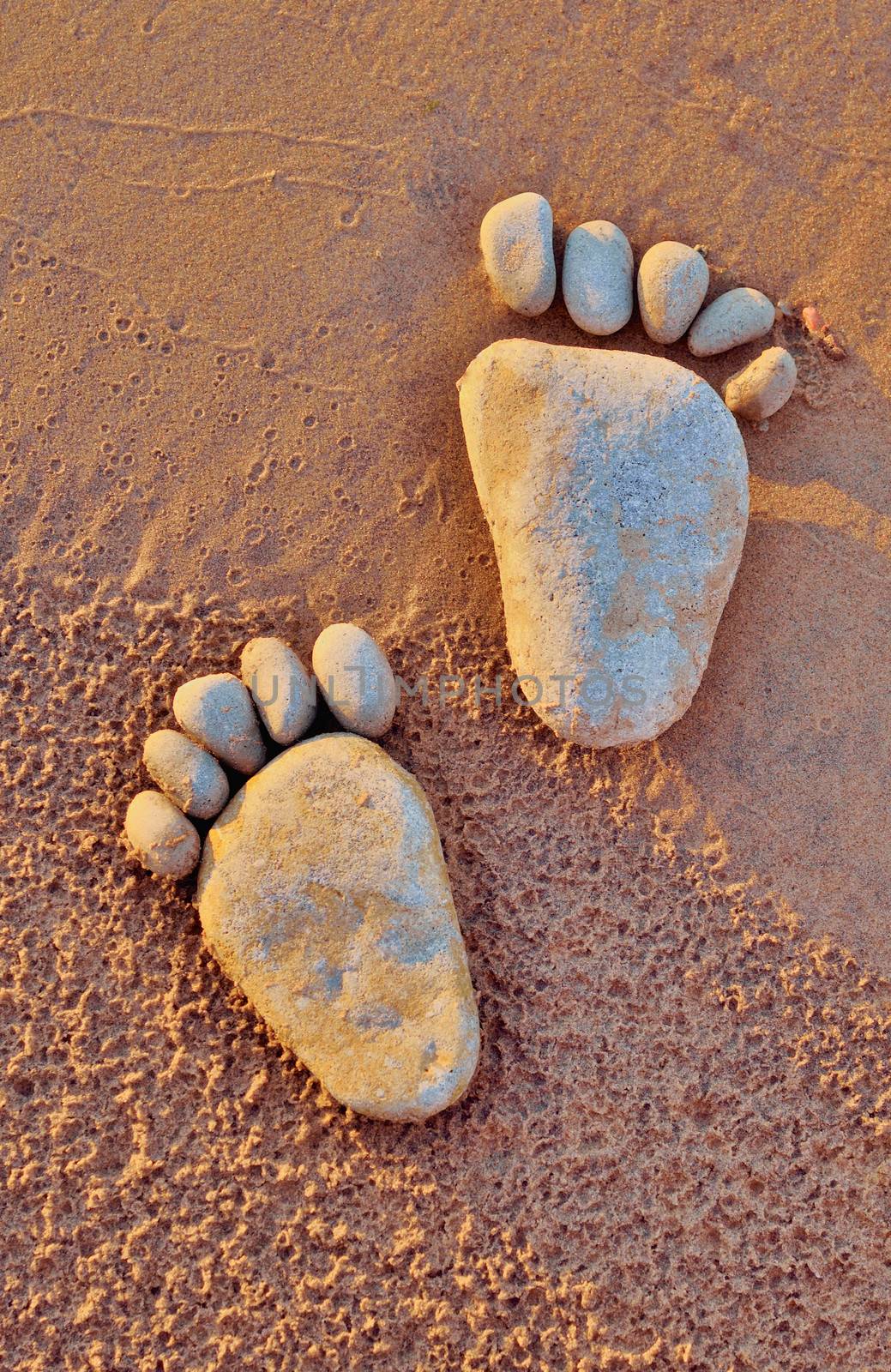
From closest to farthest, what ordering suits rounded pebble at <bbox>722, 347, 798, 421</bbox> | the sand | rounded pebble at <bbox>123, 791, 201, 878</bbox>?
the sand → rounded pebble at <bbox>123, 791, 201, 878</bbox> → rounded pebble at <bbox>722, 347, 798, 421</bbox>

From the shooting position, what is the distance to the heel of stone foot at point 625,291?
2869 mm

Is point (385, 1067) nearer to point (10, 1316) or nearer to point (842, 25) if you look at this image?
point (10, 1316)

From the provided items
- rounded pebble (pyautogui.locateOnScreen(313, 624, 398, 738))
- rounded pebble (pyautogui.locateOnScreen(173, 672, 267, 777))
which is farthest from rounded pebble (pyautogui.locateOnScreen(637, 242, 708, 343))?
rounded pebble (pyautogui.locateOnScreen(173, 672, 267, 777))

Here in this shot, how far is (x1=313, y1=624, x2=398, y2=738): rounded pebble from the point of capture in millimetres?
2678

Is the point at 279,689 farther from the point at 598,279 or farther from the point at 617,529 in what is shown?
the point at 598,279

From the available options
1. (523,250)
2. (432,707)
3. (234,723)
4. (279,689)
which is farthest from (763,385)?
(234,723)

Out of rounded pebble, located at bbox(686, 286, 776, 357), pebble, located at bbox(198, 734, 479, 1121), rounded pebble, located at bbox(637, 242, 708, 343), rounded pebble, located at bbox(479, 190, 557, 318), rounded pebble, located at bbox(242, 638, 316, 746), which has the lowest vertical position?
pebble, located at bbox(198, 734, 479, 1121)

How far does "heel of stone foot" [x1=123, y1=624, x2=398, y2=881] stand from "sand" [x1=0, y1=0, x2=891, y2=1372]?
0.14m

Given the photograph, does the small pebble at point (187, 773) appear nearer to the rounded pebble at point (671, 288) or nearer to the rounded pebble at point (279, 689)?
the rounded pebble at point (279, 689)

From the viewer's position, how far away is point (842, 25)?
3037 mm

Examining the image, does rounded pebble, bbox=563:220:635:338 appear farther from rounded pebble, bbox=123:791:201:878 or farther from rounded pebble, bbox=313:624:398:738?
rounded pebble, bbox=123:791:201:878

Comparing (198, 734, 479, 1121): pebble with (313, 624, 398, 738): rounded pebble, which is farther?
(313, 624, 398, 738): rounded pebble

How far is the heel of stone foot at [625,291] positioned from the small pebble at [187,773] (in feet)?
5.16

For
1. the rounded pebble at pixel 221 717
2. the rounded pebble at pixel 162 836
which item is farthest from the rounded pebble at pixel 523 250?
the rounded pebble at pixel 162 836
